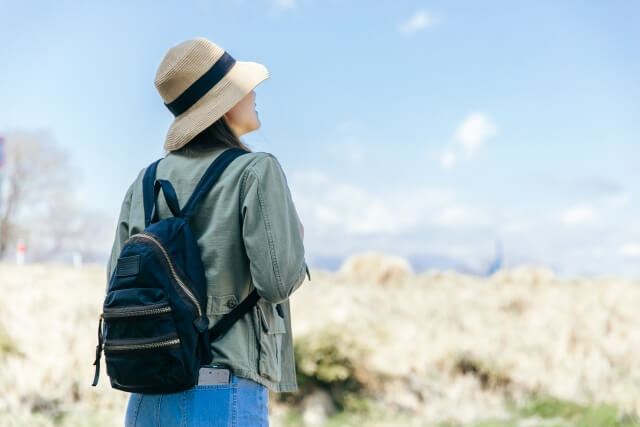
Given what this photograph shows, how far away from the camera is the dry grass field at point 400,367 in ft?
18.1

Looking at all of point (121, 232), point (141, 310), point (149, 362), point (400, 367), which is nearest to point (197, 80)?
point (121, 232)

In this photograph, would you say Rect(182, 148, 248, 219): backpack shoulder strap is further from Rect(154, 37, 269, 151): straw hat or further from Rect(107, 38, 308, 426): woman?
Rect(154, 37, 269, 151): straw hat

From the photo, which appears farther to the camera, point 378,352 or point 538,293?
point 538,293

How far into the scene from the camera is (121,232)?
7.85ft

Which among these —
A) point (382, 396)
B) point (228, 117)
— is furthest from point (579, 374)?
point (228, 117)

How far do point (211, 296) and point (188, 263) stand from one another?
0.40 ft

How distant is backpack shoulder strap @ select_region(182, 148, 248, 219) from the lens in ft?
6.89

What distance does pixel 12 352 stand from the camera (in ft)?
21.1

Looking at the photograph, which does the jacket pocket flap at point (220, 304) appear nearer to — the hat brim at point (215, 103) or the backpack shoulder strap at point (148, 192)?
the backpack shoulder strap at point (148, 192)

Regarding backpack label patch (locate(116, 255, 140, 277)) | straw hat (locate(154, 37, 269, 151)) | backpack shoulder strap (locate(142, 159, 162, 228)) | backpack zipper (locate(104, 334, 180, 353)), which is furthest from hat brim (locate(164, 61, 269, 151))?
backpack zipper (locate(104, 334, 180, 353))

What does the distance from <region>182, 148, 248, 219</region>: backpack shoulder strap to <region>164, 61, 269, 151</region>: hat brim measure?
0.15 meters

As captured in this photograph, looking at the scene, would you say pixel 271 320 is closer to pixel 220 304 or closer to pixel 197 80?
pixel 220 304

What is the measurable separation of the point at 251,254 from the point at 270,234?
0.26 ft

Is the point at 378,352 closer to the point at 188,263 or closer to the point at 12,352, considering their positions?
the point at 12,352
